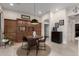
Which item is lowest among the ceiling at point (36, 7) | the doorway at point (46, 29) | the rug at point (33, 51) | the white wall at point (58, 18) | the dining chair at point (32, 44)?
the rug at point (33, 51)

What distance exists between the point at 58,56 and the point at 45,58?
353 mm

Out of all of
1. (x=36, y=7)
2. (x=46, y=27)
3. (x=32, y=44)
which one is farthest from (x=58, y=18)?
(x=32, y=44)

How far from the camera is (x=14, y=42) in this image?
3070 millimetres

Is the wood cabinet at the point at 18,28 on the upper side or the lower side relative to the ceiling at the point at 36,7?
lower

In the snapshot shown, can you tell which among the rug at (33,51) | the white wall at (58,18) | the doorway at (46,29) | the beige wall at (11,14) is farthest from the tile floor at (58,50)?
the beige wall at (11,14)

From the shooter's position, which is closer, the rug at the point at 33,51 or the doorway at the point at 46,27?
the rug at the point at 33,51

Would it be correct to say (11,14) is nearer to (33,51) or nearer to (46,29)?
(46,29)

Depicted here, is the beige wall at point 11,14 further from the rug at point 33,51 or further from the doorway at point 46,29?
the rug at point 33,51

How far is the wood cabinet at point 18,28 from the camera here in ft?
10.1

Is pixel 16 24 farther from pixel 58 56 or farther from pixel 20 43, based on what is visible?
pixel 58 56

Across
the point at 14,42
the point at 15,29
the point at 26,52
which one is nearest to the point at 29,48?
the point at 26,52

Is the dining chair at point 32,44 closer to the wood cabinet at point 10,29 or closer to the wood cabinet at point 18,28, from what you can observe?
A: the wood cabinet at point 18,28

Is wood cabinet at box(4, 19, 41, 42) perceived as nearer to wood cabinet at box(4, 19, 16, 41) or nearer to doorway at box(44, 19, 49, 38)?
wood cabinet at box(4, 19, 16, 41)

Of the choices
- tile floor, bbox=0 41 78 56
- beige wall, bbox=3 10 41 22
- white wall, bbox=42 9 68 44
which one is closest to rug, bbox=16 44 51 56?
tile floor, bbox=0 41 78 56
